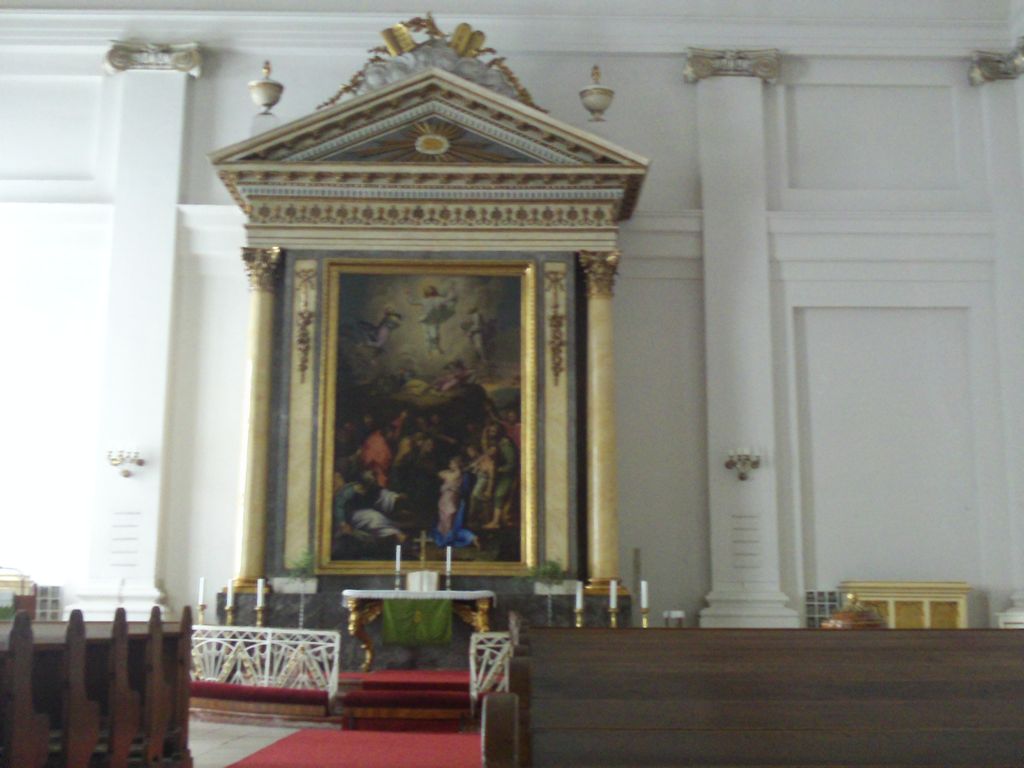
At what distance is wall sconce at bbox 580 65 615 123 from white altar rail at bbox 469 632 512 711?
19.1 ft

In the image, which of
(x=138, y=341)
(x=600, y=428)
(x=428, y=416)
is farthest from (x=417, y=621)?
(x=138, y=341)

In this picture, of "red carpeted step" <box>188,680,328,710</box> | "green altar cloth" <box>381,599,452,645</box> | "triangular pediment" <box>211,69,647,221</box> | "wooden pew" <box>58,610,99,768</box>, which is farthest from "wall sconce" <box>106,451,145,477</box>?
"wooden pew" <box>58,610,99,768</box>

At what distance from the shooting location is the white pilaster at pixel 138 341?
42.5ft

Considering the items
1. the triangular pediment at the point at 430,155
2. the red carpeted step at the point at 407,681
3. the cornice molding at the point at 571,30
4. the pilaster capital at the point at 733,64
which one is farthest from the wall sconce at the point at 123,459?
the pilaster capital at the point at 733,64

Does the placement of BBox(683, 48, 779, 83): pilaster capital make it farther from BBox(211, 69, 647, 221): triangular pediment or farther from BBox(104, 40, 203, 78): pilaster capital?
BBox(104, 40, 203, 78): pilaster capital

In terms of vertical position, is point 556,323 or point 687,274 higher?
point 687,274

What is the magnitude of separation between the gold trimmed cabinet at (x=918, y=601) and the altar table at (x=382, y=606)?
4.19m

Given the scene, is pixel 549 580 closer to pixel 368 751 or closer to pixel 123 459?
pixel 368 751

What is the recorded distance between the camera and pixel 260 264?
41.8 ft

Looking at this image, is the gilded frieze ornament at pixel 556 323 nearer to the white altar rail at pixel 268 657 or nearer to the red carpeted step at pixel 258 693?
the white altar rail at pixel 268 657

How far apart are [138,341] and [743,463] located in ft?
22.7

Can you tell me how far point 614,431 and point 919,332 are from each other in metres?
4.01

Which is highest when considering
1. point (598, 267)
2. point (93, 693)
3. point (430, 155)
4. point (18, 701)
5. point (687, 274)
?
point (430, 155)

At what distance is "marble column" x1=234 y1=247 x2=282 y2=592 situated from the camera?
1223cm
